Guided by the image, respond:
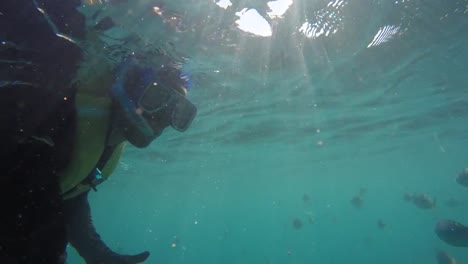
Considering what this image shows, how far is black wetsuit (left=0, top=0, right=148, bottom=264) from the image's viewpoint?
205cm

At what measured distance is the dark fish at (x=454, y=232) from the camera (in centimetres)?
950

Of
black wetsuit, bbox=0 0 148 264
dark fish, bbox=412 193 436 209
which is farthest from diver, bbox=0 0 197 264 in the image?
dark fish, bbox=412 193 436 209

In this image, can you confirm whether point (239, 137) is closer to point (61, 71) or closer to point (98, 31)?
point (98, 31)

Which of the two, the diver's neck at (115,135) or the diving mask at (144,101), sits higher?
the diving mask at (144,101)

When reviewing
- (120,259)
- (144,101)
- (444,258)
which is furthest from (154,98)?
(444,258)

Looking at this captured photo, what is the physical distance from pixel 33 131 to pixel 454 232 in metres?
11.1

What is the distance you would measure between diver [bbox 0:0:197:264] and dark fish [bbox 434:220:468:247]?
928 cm

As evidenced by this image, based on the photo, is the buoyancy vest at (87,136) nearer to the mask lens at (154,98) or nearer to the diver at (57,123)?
the diver at (57,123)

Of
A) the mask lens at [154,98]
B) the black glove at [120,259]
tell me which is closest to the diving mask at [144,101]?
the mask lens at [154,98]

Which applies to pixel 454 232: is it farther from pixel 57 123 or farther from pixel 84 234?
pixel 57 123

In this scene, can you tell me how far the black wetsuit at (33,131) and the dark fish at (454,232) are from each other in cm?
962

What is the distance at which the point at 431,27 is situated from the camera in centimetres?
1255

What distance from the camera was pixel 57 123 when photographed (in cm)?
279

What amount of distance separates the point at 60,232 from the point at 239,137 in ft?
79.2
